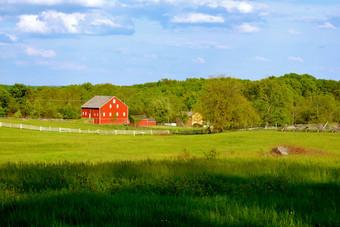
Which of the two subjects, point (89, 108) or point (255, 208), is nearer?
point (255, 208)

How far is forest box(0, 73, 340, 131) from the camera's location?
75.4 m

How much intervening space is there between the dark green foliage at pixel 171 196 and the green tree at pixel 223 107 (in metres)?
63.4

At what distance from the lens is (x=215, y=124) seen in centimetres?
7481

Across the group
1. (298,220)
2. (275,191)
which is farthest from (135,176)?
(298,220)

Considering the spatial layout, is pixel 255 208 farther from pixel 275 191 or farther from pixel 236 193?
pixel 275 191

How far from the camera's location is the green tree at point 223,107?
244ft

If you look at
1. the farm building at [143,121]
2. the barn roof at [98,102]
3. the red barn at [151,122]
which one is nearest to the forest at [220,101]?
the red barn at [151,122]

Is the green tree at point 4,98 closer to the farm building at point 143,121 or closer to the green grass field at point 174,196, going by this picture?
the farm building at point 143,121

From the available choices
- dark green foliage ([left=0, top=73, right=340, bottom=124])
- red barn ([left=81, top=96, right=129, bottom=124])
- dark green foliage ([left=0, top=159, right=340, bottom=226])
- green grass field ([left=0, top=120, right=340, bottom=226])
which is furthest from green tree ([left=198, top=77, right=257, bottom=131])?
dark green foliage ([left=0, top=159, right=340, bottom=226])

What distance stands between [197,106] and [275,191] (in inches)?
2700

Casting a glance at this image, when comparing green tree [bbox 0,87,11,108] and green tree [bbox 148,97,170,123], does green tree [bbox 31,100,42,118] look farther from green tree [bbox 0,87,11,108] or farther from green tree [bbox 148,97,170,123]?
green tree [bbox 148,97,170,123]

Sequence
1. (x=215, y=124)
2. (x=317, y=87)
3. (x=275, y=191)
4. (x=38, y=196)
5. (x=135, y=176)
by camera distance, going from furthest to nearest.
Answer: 1. (x=317, y=87)
2. (x=215, y=124)
3. (x=135, y=176)
4. (x=275, y=191)
5. (x=38, y=196)

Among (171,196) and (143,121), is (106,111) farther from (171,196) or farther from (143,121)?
(171,196)

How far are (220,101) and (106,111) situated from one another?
191 ft
